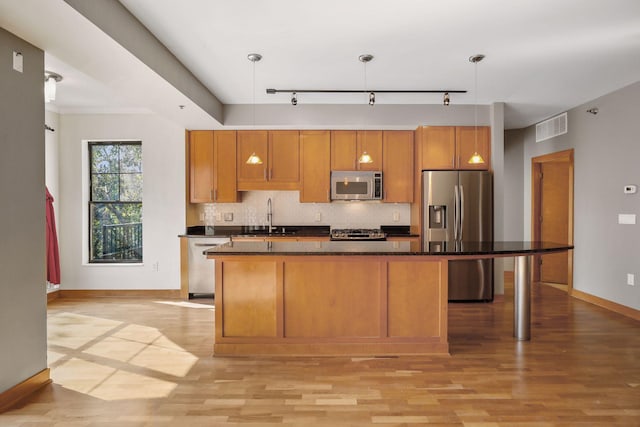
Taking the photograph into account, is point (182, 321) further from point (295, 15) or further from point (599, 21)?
point (599, 21)

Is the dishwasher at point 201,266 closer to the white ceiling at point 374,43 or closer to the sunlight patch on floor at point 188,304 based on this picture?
the sunlight patch on floor at point 188,304

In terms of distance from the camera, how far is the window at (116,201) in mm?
5938

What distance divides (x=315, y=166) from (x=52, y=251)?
360 centimetres

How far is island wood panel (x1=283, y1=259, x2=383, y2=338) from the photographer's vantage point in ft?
11.5

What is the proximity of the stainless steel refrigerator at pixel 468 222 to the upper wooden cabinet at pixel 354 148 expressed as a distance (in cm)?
100

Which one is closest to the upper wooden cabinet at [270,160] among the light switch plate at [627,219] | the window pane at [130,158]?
the window pane at [130,158]

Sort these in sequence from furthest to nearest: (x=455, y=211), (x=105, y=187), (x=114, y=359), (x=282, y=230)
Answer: (x=282, y=230)
(x=105, y=187)
(x=455, y=211)
(x=114, y=359)

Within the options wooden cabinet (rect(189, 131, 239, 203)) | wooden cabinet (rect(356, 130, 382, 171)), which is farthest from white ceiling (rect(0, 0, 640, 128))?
wooden cabinet (rect(189, 131, 239, 203))

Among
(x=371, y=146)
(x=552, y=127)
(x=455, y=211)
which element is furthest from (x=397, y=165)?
(x=552, y=127)

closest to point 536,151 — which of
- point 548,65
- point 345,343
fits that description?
point 548,65

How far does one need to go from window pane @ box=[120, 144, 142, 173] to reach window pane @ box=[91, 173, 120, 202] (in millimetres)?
183

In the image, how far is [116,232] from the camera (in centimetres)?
596

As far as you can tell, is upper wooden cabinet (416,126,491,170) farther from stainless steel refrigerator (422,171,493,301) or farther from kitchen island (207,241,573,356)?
kitchen island (207,241,573,356)

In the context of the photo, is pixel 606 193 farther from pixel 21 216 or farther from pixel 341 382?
pixel 21 216
